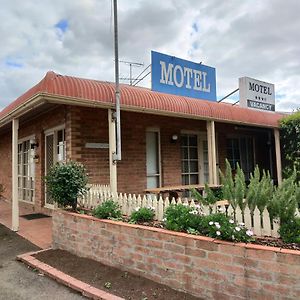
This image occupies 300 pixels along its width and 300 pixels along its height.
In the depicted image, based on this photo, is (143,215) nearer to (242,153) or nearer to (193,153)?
(193,153)

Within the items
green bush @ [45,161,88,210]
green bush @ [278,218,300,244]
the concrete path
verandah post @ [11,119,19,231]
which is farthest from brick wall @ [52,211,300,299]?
verandah post @ [11,119,19,231]

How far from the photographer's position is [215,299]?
139 inches

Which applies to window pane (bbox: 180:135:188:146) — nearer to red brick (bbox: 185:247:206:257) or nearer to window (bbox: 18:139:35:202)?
window (bbox: 18:139:35:202)

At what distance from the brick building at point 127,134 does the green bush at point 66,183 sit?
0.95 metres

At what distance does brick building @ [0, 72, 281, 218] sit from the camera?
6.62 meters

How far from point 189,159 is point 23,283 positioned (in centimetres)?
679

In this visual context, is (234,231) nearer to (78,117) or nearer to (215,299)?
(215,299)

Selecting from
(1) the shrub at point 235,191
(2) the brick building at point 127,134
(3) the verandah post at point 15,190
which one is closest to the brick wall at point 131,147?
(2) the brick building at point 127,134

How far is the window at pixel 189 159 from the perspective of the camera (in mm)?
10227

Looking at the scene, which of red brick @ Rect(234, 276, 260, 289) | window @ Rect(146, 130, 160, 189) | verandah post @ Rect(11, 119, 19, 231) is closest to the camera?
red brick @ Rect(234, 276, 260, 289)

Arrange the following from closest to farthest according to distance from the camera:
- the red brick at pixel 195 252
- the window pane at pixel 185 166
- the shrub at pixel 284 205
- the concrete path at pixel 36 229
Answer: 1. the shrub at pixel 284 205
2. the red brick at pixel 195 252
3. the concrete path at pixel 36 229
4. the window pane at pixel 185 166

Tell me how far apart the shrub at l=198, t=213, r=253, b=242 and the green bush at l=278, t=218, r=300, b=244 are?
12.7 inches

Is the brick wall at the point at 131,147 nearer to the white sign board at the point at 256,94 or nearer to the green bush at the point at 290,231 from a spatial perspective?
the white sign board at the point at 256,94

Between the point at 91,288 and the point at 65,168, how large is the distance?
2.29 metres
